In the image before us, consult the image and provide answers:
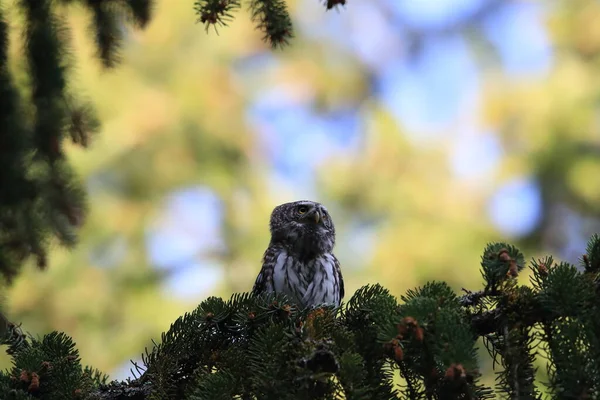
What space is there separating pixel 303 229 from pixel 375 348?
1.80 meters

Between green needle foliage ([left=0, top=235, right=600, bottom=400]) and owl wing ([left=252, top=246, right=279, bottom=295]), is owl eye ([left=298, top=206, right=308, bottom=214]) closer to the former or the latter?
owl wing ([left=252, top=246, right=279, bottom=295])

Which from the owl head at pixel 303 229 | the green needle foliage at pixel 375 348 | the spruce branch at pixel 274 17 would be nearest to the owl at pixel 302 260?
the owl head at pixel 303 229

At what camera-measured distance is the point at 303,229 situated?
369 cm

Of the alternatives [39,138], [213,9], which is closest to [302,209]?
[213,9]

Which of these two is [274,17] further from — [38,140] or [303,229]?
[303,229]

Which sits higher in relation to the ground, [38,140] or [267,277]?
[267,277]

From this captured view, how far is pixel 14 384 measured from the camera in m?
2.04

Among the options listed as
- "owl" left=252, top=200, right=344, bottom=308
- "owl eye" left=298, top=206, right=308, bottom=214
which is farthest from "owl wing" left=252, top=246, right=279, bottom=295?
"owl eye" left=298, top=206, right=308, bottom=214

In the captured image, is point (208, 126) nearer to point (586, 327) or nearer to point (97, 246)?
point (97, 246)

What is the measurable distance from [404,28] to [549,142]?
344 centimetres

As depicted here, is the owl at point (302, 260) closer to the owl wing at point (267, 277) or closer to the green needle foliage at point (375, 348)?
the owl wing at point (267, 277)

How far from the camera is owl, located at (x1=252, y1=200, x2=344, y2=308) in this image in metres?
3.32

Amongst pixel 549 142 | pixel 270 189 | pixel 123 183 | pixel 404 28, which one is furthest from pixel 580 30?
pixel 123 183

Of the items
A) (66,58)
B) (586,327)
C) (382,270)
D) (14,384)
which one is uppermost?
(382,270)
